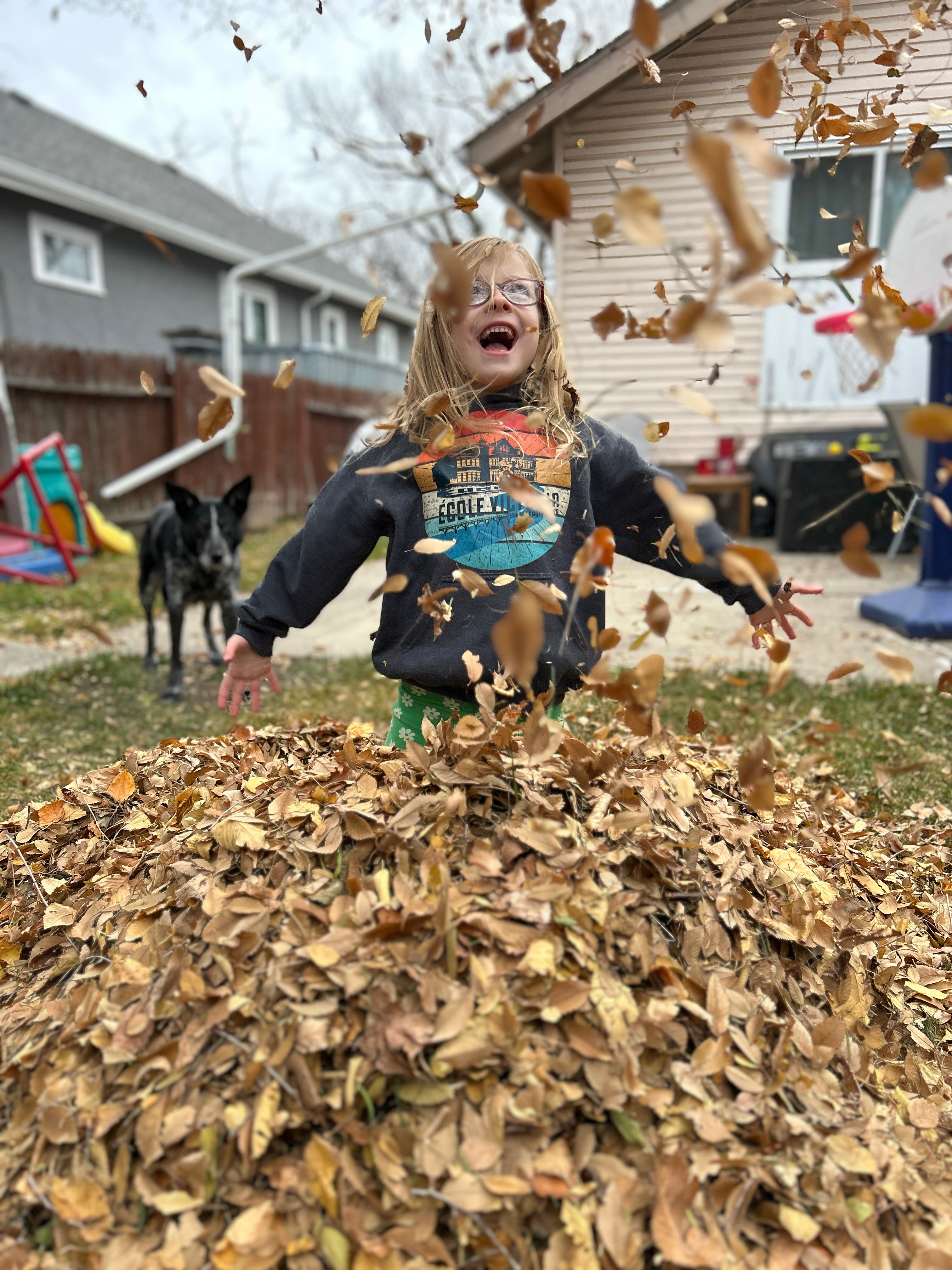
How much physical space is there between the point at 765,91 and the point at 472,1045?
4.86 ft

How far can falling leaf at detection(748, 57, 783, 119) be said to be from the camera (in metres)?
1.36

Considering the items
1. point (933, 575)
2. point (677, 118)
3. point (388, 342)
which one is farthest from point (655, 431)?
point (388, 342)

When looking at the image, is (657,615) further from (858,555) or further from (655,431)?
(655,431)

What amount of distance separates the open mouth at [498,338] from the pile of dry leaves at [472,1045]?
986 mm

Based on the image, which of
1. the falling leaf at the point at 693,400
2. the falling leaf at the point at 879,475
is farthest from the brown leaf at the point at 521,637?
the falling leaf at the point at 879,475

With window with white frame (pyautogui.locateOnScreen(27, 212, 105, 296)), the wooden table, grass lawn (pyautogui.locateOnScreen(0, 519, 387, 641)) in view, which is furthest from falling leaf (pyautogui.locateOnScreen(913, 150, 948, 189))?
window with white frame (pyautogui.locateOnScreen(27, 212, 105, 296))

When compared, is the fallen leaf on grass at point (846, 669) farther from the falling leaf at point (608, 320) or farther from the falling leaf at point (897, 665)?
the falling leaf at point (608, 320)

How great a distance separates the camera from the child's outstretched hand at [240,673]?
251 centimetres

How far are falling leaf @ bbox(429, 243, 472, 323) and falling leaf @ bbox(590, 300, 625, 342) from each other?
0.26 metres

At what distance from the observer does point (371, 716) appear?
446 centimetres

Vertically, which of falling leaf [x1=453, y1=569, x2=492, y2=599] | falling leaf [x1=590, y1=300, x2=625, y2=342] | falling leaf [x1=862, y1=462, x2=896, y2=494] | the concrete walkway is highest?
falling leaf [x1=590, y1=300, x2=625, y2=342]

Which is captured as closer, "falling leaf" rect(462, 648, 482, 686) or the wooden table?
"falling leaf" rect(462, 648, 482, 686)

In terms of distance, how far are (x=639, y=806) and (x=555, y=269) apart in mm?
3279

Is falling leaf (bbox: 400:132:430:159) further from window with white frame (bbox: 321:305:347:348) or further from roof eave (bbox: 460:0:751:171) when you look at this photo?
window with white frame (bbox: 321:305:347:348)
